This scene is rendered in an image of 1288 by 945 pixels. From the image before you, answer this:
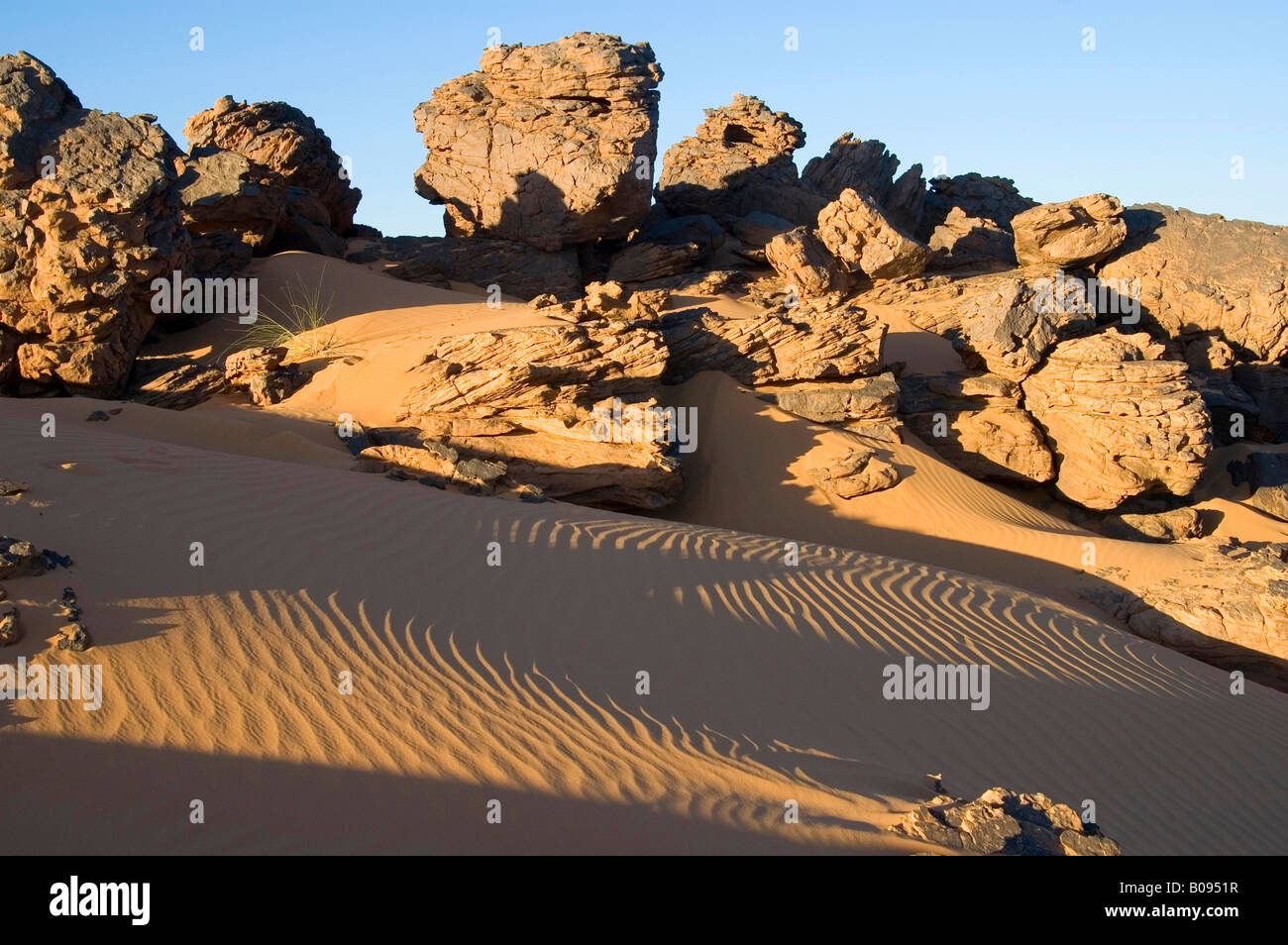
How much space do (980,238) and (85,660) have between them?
22.6m

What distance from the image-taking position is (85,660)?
196 inches

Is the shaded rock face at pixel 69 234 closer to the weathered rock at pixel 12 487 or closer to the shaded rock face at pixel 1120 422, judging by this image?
the weathered rock at pixel 12 487

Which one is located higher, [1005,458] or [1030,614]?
[1005,458]

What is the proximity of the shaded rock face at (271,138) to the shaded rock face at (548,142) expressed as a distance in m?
2.33

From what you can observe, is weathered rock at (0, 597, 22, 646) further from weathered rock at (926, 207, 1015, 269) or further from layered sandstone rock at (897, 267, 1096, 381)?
weathered rock at (926, 207, 1015, 269)

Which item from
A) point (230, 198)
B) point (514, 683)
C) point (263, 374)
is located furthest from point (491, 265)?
point (514, 683)

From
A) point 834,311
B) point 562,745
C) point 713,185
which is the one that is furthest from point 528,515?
point 713,185

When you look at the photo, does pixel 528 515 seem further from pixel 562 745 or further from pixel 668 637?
pixel 562 745

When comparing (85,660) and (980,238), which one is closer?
(85,660)

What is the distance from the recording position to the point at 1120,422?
46.5 feet

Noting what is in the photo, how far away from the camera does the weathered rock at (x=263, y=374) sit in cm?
1288

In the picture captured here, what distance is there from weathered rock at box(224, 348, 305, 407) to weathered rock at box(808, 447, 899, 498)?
7.29 metres

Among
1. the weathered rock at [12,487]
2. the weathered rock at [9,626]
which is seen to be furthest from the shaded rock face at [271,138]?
the weathered rock at [9,626]
